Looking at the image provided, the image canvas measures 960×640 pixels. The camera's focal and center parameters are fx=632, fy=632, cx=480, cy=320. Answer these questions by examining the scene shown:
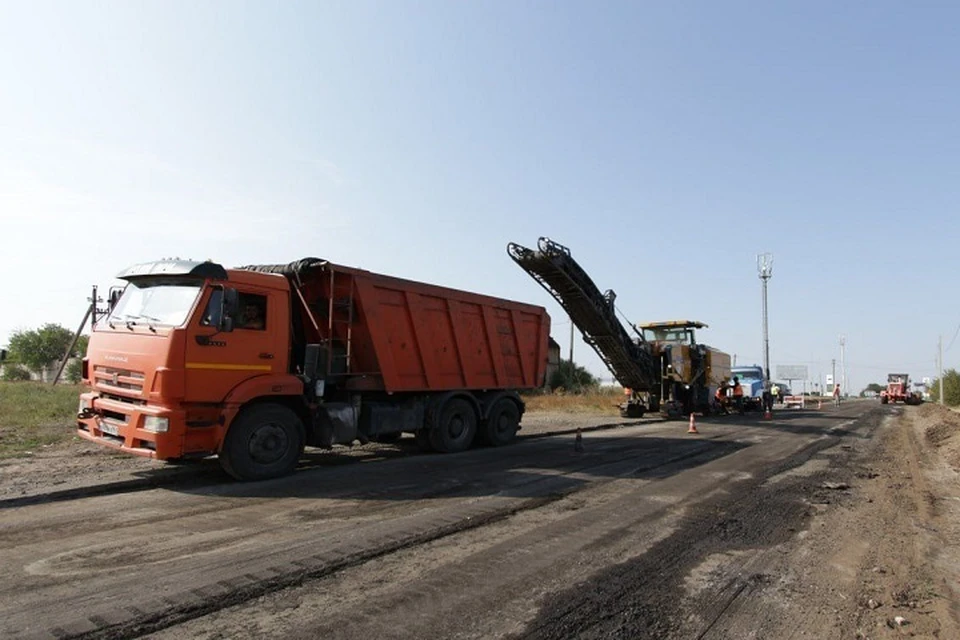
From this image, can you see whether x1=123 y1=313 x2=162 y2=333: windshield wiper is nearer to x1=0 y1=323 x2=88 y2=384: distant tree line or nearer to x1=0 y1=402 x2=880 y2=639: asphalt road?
x1=0 y1=402 x2=880 y2=639: asphalt road

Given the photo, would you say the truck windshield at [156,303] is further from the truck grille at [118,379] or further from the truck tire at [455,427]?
the truck tire at [455,427]

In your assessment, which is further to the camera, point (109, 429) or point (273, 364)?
point (273, 364)

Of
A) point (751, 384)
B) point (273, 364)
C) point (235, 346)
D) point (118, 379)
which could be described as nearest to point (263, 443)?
point (273, 364)

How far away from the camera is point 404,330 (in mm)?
10820

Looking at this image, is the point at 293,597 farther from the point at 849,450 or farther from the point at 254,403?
the point at 849,450

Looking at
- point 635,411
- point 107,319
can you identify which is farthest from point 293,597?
point 635,411

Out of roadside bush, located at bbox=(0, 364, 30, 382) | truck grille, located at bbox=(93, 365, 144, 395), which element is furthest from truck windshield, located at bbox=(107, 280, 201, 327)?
roadside bush, located at bbox=(0, 364, 30, 382)

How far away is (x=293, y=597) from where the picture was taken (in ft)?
13.6

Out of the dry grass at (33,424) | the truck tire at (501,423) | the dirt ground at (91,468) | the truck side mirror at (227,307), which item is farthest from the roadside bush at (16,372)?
the truck side mirror at (227,307)

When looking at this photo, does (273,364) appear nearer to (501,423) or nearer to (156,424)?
(156,424)

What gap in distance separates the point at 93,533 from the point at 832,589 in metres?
6.12

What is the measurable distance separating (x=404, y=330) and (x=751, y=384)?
26.3 metres

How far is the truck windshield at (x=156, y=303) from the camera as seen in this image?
7.95 m

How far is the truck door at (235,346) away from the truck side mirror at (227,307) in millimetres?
61
